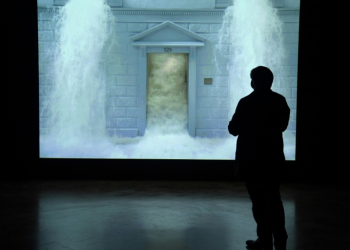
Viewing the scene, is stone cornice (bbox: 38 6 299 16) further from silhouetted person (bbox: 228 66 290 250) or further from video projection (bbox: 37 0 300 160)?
silhouetted person (bbox: 228 66 290 250)

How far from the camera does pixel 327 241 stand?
4.09 meters

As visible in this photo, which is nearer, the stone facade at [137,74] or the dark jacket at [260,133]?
the dark jacket at [260,133]

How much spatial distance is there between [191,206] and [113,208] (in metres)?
1.06

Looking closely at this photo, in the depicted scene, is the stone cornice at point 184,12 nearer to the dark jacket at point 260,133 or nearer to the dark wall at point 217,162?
the dark wall at point 217,162

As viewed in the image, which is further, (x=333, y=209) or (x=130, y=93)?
(x=130, y=93)

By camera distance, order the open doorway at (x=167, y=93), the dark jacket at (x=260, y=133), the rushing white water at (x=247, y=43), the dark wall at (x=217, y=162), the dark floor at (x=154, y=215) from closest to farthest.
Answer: the dark jacket at (x=260, y=133), the dark floor at (x=154, y=215), the dark wall at (x=217, y=162), the rushing white water at (x=247, y=43), the open doorway at (x=167, y=93)

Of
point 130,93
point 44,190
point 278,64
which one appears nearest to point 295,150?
point 278,64

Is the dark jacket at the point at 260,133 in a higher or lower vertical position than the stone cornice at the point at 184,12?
lower

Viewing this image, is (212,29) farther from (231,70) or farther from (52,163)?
(52,163)

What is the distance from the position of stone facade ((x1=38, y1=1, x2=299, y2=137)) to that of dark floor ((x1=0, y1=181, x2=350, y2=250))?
1138 millimetres

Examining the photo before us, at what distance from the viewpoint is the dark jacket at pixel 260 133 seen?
3357mm

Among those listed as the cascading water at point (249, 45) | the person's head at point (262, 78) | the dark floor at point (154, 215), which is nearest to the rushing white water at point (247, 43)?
the cascading water at point (249, 45)

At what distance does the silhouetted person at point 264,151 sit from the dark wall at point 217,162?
4.07 metres

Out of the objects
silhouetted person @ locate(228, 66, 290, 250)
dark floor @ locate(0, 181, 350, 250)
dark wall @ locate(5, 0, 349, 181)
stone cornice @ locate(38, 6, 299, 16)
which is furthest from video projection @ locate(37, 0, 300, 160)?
silhouetted person @ locate(228, 66, 290, 250)
